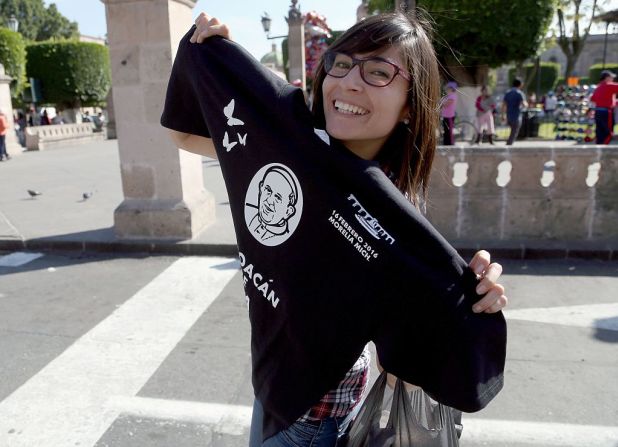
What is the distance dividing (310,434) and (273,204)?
644 millimetres

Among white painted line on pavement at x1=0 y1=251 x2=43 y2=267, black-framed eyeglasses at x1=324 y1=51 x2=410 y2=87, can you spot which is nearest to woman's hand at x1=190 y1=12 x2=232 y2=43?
black-framed eyeglasses at x1=324 y1=51 x2=410 y2=87

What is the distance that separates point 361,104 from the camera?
4.74 ft

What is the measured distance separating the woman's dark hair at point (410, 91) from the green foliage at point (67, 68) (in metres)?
36.0

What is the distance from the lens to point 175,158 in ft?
21.3

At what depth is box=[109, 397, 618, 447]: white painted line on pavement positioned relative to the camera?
2.86 metres

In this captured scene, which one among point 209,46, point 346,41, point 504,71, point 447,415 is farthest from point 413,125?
point 504,71

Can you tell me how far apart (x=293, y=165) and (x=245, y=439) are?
2.05 meters

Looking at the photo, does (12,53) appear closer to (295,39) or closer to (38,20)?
(295,39)

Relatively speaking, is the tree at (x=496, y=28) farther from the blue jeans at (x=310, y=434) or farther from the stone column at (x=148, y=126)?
the blue jeans at (x=310, y=434)

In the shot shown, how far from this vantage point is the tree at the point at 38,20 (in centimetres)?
7356

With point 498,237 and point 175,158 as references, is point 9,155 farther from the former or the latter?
point 498,237

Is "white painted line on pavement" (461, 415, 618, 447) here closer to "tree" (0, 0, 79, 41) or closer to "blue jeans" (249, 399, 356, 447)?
"blue jeans" (249, 399, 356, 447)

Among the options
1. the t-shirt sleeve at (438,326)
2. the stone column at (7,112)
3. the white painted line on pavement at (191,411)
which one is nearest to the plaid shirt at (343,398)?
the t-shirt sleeve at (438,326)

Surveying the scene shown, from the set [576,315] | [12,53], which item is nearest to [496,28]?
[576,315]
